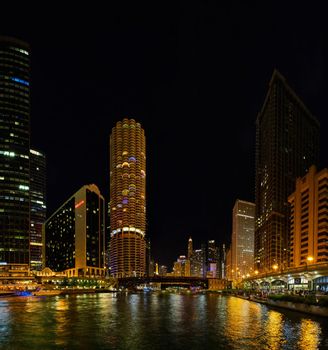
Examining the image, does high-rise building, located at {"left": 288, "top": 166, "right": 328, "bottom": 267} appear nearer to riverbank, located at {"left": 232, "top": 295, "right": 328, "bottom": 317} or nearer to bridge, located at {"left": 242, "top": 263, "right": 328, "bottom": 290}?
bridge, located at {"left": 242, "top": 263, "right": 328, "bottom": 290}

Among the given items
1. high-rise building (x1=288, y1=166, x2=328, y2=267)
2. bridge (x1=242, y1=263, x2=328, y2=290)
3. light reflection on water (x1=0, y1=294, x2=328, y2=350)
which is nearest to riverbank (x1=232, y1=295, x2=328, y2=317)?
light reflection on water (x1=0, y1=294, x2=328, y2=350)

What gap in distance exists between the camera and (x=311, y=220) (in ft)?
502

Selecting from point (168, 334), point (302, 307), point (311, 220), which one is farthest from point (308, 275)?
point (168, 334)

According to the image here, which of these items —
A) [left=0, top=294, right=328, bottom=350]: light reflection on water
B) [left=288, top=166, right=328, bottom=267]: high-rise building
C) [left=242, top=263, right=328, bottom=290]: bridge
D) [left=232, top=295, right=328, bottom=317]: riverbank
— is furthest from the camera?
[left=288, top=166, right=328, bottom=267]: high-rise building

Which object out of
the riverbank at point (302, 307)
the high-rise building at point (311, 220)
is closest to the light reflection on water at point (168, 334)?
the riverbank at point (302, 307)

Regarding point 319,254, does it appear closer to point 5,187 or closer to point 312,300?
point 312,300

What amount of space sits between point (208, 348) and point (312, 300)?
31876 millimetres

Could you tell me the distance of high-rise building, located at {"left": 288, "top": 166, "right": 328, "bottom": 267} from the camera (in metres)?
145

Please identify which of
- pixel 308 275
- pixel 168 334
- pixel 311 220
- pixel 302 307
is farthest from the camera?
pixel 311 220

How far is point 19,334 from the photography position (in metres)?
38.1

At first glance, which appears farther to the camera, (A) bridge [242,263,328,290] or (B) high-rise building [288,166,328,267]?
(B) high-rise building [288,166,328,267]

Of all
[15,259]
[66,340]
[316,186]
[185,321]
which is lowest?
[15,259]

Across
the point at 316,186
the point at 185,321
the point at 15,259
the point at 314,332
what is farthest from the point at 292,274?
the point at 15,259

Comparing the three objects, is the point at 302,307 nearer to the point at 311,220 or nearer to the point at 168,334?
the point at 168,334
